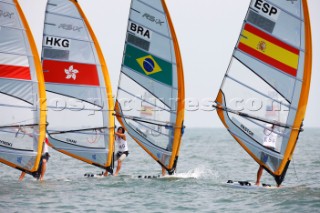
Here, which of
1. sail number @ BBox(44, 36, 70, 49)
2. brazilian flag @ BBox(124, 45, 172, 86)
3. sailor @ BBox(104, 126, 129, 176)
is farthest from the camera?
sailor @ BBox(104, 126, 129, 176)

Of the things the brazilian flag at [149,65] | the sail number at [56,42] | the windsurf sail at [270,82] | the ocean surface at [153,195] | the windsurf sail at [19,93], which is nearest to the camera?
the ocean surface at [153,195]

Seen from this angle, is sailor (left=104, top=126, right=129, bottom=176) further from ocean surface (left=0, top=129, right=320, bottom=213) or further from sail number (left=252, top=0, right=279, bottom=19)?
sail number (left=252, top=0, right=279, bottom=19)

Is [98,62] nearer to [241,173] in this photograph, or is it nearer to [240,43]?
[240,43]

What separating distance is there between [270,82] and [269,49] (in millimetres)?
840

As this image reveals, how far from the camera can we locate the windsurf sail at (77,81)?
21781 millimetres

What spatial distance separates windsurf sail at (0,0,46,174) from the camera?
65.2ft

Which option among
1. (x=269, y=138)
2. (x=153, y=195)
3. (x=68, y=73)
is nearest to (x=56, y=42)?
(x=68, y=73)

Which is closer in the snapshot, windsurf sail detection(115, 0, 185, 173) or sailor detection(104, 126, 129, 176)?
windsurf sail detection(115, 0, 185, 173)

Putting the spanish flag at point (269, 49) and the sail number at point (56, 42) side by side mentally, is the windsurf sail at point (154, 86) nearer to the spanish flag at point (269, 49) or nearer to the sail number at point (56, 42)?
the sail number at point (56, 42)

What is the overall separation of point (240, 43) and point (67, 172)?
9106mm

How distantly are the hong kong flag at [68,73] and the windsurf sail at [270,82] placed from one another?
462cm

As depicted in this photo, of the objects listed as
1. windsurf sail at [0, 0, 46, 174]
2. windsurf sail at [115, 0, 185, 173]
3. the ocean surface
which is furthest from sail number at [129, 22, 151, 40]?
the ocean surface

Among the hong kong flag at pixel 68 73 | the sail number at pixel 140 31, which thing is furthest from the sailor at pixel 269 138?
the hong kong flag at pixel 68 73

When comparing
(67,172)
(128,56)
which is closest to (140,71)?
(128,56)
